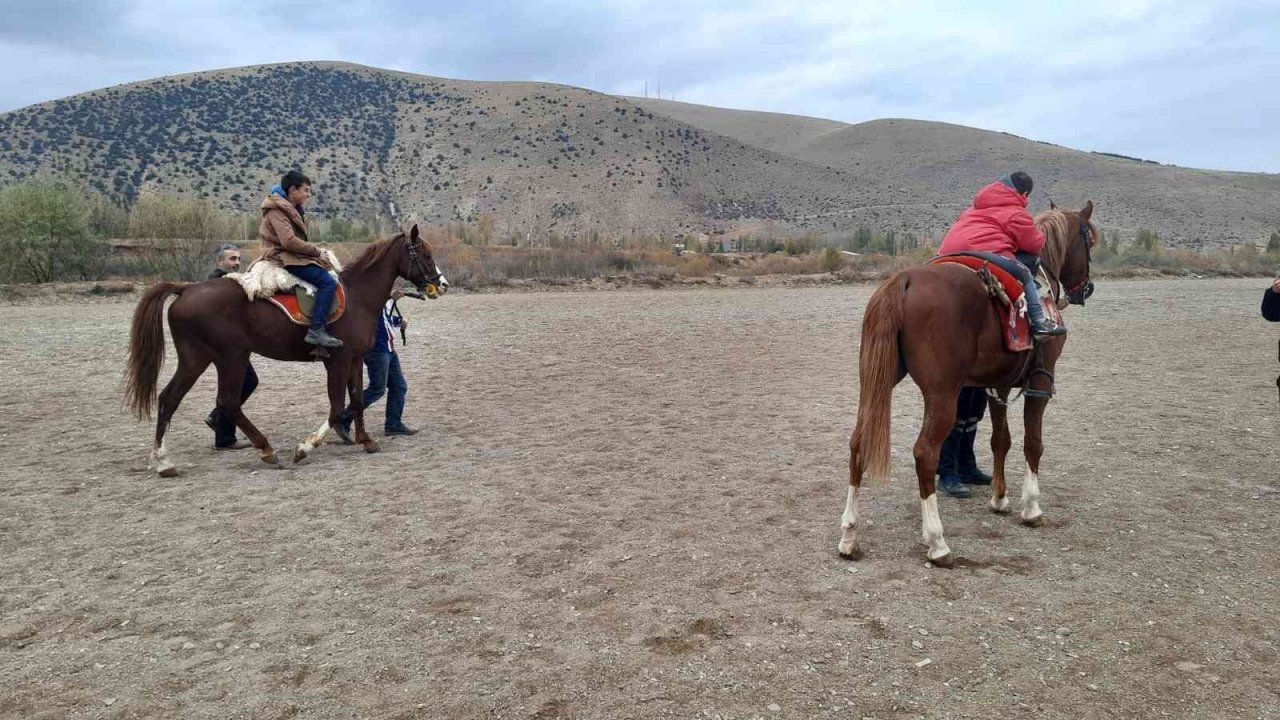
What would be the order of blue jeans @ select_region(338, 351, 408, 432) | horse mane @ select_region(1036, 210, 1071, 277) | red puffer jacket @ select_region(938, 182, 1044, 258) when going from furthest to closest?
blue jeans @ select_region(338, 351, 408, 432)
horse mane @ select_region(1036, 210, 1071, 277)
red puffer jacket @ select_region(938, 182, 1044, 258)

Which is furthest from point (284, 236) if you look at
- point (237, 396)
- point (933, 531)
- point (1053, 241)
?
point (1053, 241)

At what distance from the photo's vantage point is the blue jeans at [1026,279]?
5.12 metres

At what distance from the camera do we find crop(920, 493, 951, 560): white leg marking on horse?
15.5 feet

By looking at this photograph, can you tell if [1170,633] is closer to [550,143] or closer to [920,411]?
[920,411]

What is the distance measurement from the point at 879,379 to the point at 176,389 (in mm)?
5743

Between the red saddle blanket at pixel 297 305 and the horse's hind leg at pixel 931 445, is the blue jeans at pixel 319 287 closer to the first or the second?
the red saddle blanket at pixel 297 305

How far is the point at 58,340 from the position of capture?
14906 mm

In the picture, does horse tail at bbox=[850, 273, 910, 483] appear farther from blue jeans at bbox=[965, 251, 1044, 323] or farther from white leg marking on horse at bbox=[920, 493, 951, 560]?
blue jeans at bbox=[965, 251, 1044, 323]

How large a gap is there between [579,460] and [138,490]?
346 centimetres

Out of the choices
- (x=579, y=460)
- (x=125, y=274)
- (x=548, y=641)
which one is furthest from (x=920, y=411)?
(x=125, y=274)

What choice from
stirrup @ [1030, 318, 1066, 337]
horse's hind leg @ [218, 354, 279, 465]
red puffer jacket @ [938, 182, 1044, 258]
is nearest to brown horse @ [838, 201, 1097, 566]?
stirrup @ [1030, 318, 1066, 337]

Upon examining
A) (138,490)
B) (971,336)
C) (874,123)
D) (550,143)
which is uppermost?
(874,123)

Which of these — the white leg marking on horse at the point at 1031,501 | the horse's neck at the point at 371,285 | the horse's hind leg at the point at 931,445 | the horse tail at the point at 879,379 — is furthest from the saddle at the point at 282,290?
the white leg marking on horse at the point at 1031,501

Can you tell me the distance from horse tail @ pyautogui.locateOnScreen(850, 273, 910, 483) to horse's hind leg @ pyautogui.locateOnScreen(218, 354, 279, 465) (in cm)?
498
